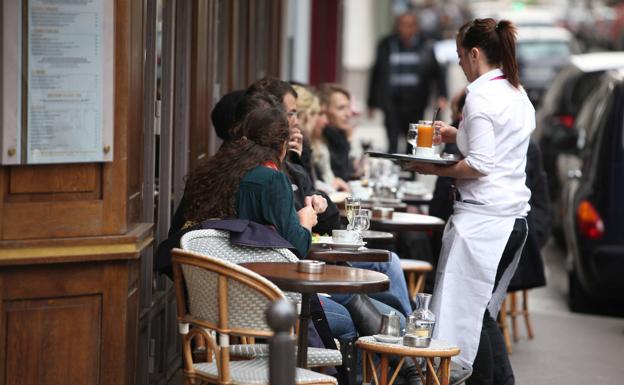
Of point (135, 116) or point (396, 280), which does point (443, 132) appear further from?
point (135, 116)

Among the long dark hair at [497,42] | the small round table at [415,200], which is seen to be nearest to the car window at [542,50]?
the small round table at [415,200]

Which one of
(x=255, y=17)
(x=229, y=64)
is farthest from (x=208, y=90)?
(x=255, y=17)

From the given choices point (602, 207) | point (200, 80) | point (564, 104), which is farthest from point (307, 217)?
point (564, 104)

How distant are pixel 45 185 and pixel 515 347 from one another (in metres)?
4.61

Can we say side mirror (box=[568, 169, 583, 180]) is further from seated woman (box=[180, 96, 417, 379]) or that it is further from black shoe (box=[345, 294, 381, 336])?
seated woman (box=[180, 96, 417, 379])

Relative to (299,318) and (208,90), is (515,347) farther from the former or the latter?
(299,318)

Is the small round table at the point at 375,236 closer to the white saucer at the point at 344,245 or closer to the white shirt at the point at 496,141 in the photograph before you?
the white shirt at the point at 496,141

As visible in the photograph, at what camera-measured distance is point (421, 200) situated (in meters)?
9.95

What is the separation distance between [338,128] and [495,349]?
399 cm

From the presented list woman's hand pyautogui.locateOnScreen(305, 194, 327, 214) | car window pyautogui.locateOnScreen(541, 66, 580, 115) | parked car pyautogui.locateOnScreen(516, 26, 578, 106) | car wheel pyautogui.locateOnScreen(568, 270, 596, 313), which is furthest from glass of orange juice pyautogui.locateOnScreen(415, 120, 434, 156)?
parked car pyautogui.locateOnScreen(516, 26, 578, 106)

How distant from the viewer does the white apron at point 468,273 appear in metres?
6.82

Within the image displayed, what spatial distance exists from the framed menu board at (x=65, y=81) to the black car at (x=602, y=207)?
16.4 ft

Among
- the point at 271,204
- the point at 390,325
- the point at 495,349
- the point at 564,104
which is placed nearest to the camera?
the point at 271,204

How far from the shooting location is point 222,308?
16.9ft
